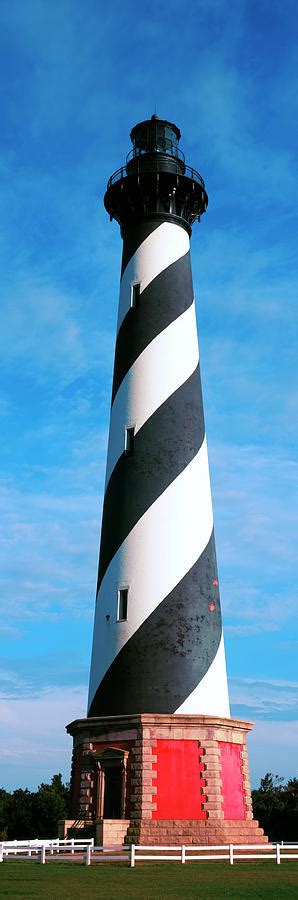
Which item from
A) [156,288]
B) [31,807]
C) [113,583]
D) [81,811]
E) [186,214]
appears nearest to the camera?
[81,811]

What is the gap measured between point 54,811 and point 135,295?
72.2ft

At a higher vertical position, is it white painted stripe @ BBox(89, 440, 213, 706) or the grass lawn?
white painted stripe @ BBox(89, 440, 213, 706)

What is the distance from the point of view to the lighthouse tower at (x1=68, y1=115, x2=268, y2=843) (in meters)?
20.4

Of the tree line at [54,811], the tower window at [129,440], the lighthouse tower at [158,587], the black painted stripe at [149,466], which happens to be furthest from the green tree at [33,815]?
the tower window at [129,440]

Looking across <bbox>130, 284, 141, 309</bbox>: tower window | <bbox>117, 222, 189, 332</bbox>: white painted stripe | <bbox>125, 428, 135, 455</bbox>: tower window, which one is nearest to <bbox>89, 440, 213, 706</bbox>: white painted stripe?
<bbox>125, 428, 135, 455</bbox>: tower window

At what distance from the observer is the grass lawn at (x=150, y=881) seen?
11.1 meters

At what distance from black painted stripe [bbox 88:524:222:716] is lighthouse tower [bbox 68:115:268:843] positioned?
0.03 m

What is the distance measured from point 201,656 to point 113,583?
2852mm

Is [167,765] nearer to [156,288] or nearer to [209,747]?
[209,747]

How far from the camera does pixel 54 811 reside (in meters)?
36.3

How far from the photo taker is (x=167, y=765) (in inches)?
802

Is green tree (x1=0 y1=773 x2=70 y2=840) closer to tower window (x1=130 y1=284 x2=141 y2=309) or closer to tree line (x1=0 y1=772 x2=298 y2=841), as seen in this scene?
tree line (x1=0 y1=772 x2=298 y2=841)

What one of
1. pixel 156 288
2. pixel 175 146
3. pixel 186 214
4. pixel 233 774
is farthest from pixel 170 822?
pixel 175 146

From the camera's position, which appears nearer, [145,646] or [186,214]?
[145,646]
